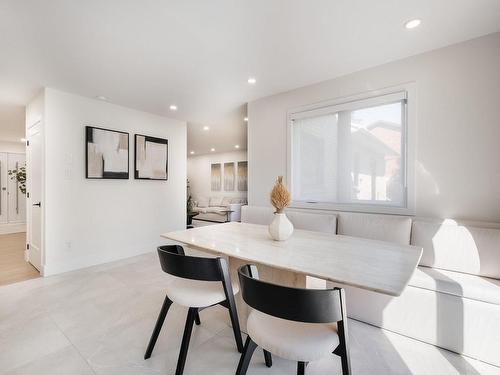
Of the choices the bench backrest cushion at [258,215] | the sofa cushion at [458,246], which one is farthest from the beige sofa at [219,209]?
the sofa cushion at [458,246]

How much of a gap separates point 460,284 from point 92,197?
4275 mm

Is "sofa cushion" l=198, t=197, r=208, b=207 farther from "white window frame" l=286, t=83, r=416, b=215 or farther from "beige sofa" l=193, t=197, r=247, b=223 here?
"white window frame" l=286, t=83, r=416, b=215

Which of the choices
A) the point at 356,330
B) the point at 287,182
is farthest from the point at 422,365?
the point at 287,182

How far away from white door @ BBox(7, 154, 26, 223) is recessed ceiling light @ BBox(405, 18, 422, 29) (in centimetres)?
853

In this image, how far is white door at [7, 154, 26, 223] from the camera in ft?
20.2

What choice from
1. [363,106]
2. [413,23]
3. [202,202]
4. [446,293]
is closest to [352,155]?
[363,106]

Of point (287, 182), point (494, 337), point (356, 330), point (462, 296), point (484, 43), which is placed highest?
point (484, 43)

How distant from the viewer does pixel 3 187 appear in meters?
6.09

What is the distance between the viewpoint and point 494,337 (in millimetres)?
1561

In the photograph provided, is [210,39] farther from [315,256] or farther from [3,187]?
[3,187]

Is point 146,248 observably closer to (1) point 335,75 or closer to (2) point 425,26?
(1) point 335,75

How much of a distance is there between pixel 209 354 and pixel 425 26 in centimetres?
303

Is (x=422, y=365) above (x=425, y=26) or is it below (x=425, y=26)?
below

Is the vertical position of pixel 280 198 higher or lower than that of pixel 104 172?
lower
